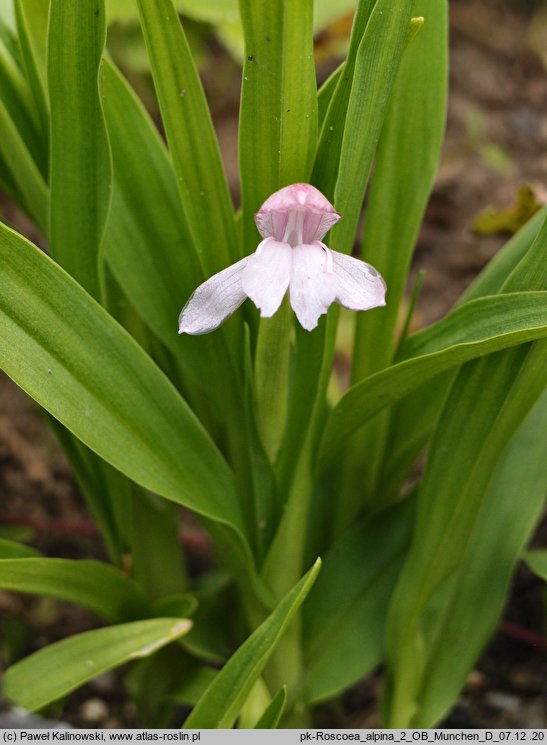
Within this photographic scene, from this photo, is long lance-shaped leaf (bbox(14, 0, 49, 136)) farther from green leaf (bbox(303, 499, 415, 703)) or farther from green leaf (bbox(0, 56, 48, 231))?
green leaf (bbox(303, 499, 415, 703))

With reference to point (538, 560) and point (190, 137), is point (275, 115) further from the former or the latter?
point (538, 560)

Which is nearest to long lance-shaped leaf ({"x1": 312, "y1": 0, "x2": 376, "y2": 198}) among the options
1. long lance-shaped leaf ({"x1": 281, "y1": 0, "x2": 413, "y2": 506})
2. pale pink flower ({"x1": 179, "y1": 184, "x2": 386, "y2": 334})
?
long lance-shaped leaf ({"x1": 281, "y1": 0, "x2": 413, "y2": 506})

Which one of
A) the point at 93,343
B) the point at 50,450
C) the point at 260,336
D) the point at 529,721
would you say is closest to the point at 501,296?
the point at 260,336

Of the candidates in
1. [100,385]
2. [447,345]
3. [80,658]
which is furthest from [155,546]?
[447,345]

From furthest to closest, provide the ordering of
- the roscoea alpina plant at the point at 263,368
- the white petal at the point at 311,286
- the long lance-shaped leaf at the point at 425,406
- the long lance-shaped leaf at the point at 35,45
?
the long lance-shaped leaf at the point at 425,406 → the long lance-shaped leaf at the point at 35,45 → the roscoea alpina plant at the point at 263,368 → the white petal at the point at 311,286

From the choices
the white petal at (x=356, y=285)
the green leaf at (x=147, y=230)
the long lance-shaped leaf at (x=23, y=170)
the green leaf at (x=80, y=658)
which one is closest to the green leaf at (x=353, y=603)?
the green leaf at (x=80, y=658)

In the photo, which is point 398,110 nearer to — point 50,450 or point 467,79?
point 50,450

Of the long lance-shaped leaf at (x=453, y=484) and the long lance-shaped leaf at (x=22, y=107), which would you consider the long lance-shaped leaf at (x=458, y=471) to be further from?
the long lance-shaped leaf at (x=22, y=107)
